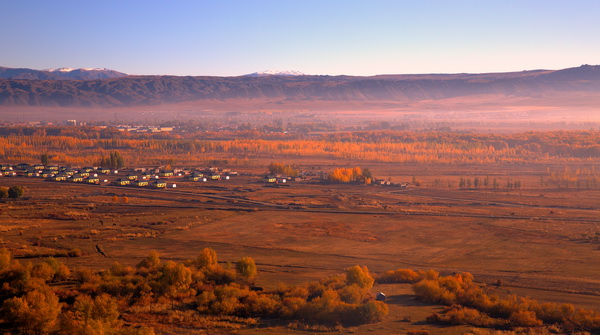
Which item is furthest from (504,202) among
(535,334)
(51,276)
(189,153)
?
(189,153)

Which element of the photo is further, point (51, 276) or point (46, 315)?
point (51, 276)

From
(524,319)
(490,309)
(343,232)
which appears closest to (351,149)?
(343,232)

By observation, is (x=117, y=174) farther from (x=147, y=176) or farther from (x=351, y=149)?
(x=351, y=149)

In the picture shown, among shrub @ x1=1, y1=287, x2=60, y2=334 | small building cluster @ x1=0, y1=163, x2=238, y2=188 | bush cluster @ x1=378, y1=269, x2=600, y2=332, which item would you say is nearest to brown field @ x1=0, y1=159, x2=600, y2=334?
bush cluster @ x1=378, y1=269, x2=600, y2=332

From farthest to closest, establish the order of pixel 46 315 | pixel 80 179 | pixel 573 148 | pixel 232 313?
pixel 573 148
pixel 80 179
pixel 232 313
pixel 46 315

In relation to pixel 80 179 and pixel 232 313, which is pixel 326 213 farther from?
pixel 80 179

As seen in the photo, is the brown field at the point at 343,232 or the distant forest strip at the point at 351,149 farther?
the distant forest strip at the point at 351,149

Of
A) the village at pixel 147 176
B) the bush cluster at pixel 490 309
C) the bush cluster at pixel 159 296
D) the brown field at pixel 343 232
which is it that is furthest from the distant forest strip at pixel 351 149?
the bush cluster at pixel 490 309

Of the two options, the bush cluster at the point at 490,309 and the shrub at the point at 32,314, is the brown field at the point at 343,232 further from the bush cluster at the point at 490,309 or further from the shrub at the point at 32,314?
the shrub at the point at 32,314
